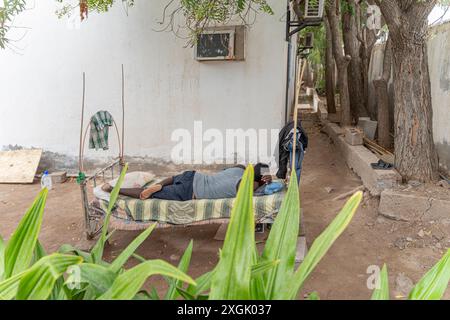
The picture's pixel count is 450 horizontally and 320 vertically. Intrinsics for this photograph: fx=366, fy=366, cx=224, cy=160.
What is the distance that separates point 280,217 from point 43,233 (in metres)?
3.94

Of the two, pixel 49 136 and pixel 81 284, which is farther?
pixel 49 136

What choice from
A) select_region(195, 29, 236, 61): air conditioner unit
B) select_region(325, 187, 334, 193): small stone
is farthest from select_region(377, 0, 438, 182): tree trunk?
select_region(195, 29, 236, 61): air conditioner unit

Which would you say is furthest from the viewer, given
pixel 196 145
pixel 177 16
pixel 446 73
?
pixel 196 145

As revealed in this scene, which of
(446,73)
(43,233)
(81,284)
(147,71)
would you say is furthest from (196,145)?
(81,284)

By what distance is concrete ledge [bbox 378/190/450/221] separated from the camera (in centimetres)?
382

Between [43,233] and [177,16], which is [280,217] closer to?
[43,233]

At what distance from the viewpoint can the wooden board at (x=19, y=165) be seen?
6184mm

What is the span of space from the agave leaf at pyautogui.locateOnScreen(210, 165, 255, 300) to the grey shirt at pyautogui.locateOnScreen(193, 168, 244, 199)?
2.79 m

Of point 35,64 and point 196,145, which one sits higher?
point 35,64

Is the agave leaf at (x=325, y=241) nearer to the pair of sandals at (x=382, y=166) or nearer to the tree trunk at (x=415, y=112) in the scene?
the tree trunk at (x=415, y=112)

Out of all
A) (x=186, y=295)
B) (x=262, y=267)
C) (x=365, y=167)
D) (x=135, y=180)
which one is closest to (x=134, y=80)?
(x=135, y=180)

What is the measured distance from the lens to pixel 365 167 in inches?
200

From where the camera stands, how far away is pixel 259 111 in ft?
18.0

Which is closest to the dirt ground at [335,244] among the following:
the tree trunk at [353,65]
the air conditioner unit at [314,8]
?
the air conditioner unit at [314,8]
